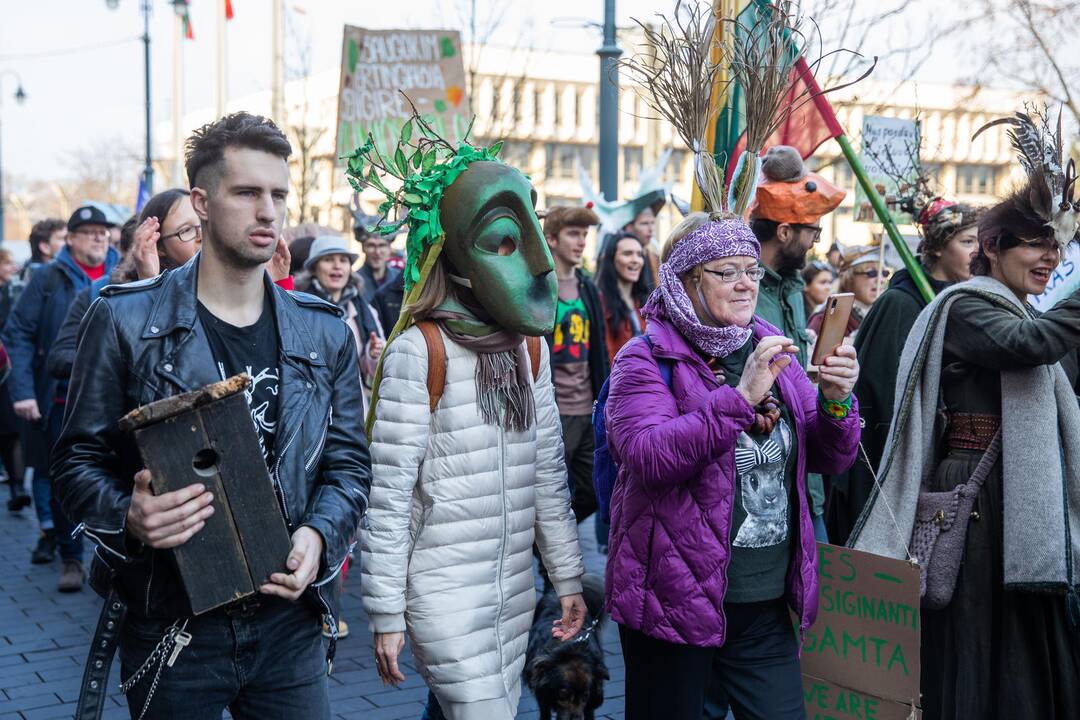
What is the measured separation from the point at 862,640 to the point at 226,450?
203 cm

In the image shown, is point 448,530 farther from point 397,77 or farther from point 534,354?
point 397,77

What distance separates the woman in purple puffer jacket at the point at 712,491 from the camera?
10.7 ft

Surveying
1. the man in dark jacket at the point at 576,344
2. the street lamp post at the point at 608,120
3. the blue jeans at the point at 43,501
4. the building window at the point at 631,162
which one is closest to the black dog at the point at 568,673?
the man in dark jacket at the point at 576,344

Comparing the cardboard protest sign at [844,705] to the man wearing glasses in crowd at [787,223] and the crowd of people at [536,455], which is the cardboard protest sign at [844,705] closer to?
the crowd of people at [536,455]

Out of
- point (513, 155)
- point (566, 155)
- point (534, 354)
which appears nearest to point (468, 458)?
point (534, 354)

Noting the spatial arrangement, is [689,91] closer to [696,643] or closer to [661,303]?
[661,303]

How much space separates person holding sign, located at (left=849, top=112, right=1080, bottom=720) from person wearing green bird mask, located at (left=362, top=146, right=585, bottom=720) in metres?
1.29

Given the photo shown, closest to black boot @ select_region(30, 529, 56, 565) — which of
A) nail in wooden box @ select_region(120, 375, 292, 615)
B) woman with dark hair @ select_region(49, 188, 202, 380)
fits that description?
woman with dark hair @ select_region(49, 188, 202, 380)

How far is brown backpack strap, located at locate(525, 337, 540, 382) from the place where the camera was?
12.4 feet

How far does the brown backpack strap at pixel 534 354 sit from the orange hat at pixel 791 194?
147 centimetres

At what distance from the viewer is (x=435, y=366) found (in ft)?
11.5

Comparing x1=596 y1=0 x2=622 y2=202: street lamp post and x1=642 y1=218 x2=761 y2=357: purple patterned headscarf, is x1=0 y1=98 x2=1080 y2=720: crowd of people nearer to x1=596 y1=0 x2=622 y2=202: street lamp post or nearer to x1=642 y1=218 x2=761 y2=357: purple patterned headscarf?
x1=642 y1=218 x2=761 y2=357: purple patterned headscarf

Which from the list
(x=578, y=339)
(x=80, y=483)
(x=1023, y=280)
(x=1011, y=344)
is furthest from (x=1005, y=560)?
(x=578, y=339)

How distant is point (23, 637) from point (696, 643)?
4396 millimetres
